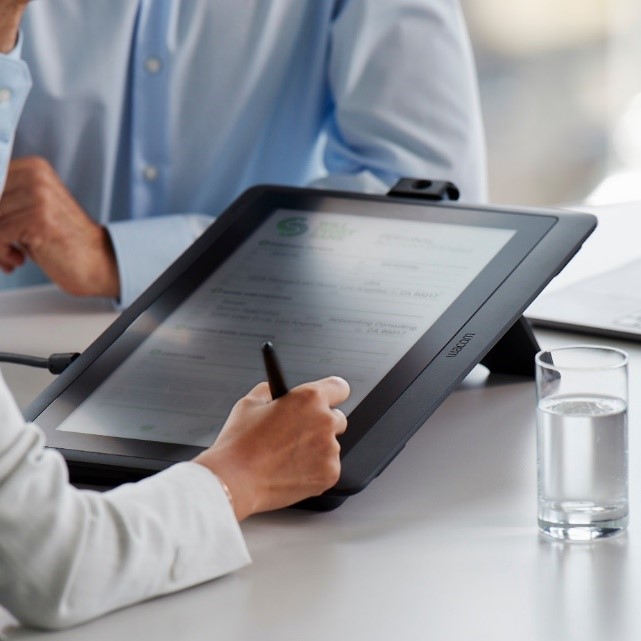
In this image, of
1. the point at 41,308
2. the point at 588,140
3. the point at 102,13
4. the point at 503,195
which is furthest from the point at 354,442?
the point at 588,140

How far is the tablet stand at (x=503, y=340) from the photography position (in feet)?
3.44

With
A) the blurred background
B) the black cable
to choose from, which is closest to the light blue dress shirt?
the black cable

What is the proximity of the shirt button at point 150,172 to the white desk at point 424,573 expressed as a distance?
2.78 ft

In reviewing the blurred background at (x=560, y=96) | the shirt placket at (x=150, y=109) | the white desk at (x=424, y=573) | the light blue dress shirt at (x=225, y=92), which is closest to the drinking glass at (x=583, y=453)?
the white desk at (x=424, y=573)

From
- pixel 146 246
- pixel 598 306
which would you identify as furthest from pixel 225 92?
pixel 598 306

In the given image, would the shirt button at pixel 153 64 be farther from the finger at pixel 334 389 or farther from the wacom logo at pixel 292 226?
the finger at pixel 334 389

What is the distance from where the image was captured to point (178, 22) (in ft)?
5.32

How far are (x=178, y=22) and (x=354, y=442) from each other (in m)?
0.96

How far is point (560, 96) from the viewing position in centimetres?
470

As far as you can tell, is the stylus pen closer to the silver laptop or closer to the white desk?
the white desk

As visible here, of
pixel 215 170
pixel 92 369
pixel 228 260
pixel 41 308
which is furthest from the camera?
pixel 215 170

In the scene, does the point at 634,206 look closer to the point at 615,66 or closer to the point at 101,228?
the point at 101,228

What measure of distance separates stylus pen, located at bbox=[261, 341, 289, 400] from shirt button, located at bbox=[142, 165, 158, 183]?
910 mm

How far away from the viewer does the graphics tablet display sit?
860mm
